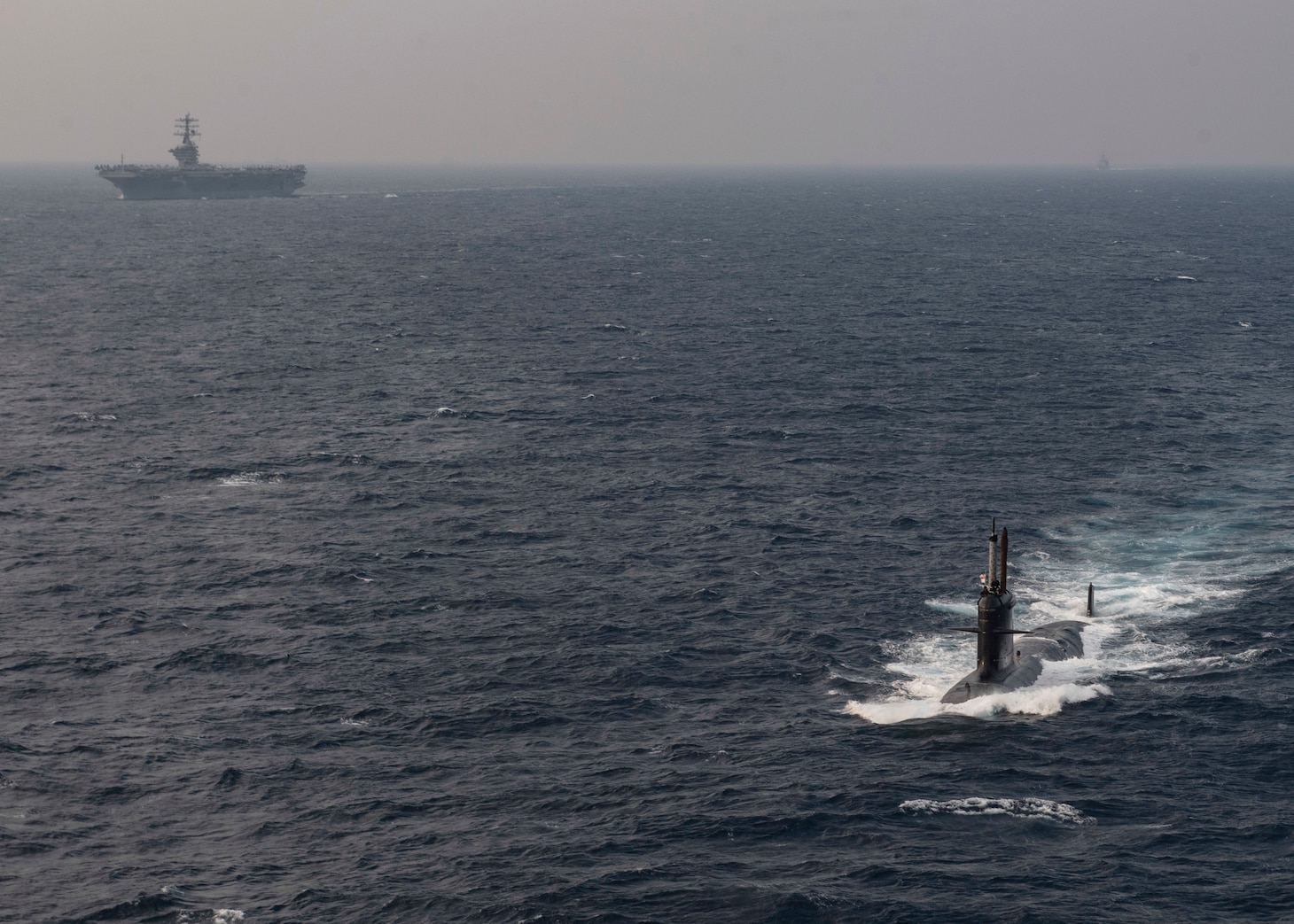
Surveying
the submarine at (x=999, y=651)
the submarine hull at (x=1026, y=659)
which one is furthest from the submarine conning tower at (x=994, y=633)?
the submarine hull at (x=1026, y=659)

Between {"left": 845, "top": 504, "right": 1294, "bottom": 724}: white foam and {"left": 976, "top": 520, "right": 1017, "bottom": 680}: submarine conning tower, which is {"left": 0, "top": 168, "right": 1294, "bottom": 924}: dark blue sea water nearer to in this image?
{"left": 845, "top": 504, "right": 1294, "bottom": 724}: white foam

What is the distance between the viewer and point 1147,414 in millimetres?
143875

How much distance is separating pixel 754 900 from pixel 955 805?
1309cm

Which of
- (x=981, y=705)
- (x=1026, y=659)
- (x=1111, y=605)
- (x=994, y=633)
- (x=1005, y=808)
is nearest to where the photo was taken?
(x=1005, y=808)

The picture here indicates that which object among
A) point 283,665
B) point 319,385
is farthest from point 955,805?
point 319,385

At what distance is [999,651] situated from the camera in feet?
266

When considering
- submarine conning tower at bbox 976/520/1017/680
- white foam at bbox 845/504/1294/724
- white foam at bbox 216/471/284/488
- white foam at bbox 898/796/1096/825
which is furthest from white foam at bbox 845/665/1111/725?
white foam at bbox 216/471/284/488

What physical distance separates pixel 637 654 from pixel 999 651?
849 inches

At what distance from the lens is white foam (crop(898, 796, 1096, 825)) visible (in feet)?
217

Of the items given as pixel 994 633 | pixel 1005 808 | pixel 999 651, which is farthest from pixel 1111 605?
pixel 1005 808

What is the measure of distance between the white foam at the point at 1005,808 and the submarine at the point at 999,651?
11.9 meters

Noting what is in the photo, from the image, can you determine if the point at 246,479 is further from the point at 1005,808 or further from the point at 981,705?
the point at 1005,808

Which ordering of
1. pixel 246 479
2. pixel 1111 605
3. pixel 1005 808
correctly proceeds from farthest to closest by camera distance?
pixel 246 479 < pixel 1111 605 < pixel 1005 808

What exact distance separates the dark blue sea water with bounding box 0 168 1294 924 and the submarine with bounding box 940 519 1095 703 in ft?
6.16
